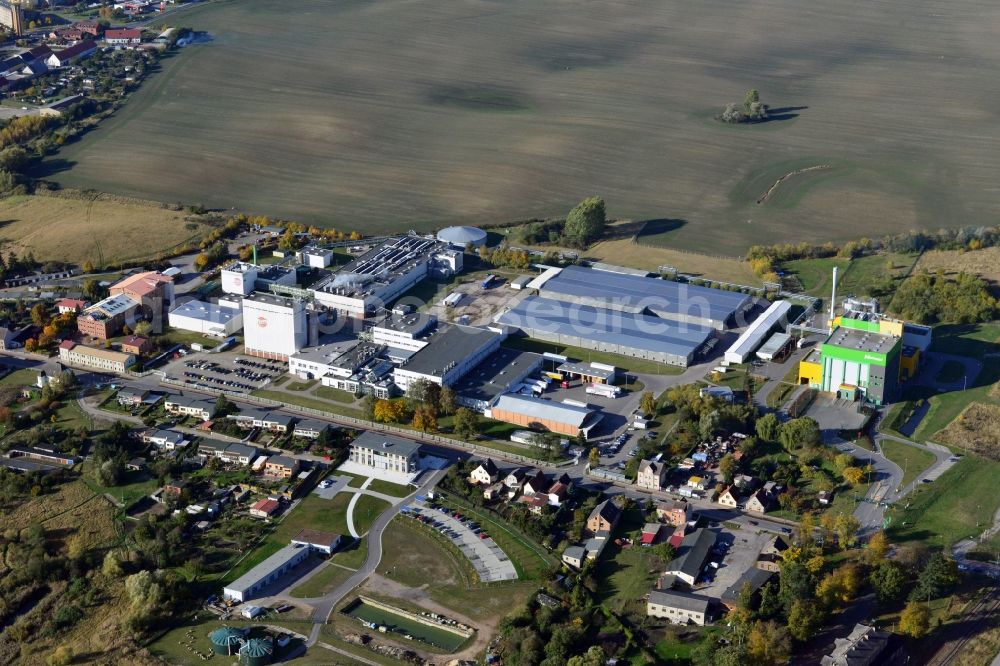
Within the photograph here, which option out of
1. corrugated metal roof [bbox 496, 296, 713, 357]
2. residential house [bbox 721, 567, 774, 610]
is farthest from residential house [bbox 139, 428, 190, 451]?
residential house [bbox 721, 567, 774, 610]

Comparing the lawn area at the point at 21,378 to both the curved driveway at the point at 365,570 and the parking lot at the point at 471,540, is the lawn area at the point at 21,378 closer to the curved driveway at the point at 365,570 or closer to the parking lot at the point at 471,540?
the curved driveway at the point at 365,570

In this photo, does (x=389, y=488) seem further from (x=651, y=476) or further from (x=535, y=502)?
(x=651, y=476)

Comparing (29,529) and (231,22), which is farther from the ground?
(231,22)

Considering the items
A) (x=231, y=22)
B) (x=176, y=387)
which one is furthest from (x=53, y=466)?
(x=231, y=22)

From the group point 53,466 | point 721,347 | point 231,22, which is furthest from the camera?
point 231,22

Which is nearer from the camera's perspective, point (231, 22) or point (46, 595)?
point (46, 595)

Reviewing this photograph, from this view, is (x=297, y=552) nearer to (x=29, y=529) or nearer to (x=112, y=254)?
(x=29, y=529)

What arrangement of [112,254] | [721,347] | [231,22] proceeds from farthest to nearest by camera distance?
1. [231,22]
2. [112,254]
3. [721,347]
